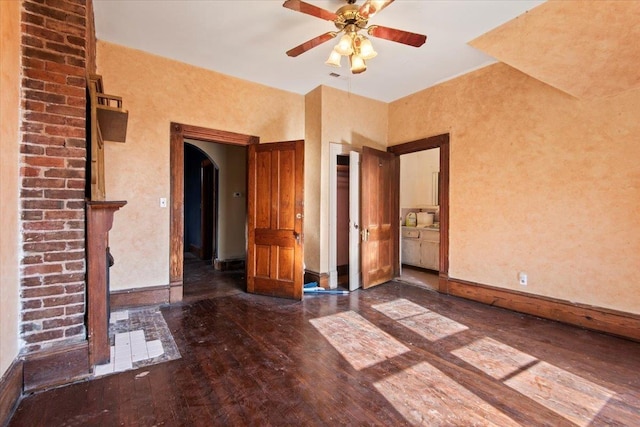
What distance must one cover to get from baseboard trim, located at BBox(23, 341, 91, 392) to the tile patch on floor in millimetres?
130

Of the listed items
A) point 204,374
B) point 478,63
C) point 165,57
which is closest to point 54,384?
point 204,374

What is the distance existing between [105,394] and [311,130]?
153 inches

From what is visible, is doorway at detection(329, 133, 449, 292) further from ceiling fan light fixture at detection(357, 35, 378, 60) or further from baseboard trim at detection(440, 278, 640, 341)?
ceiling fan light fixture at detection(357, 35, 378, 60)

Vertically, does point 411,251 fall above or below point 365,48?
below

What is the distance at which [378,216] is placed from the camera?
4.63m

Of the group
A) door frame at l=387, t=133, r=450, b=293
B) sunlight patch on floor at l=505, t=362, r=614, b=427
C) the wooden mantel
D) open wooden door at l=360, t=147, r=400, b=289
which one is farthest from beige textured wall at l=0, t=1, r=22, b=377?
door frame at l=387, t=133, r=450, b=293

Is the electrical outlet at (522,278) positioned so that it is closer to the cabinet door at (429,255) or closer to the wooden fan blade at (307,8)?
the cabinet door at (429,255)

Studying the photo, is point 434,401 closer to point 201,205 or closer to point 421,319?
point 421,319

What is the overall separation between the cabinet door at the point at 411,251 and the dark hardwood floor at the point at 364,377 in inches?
92.8

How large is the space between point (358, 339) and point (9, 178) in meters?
2.77

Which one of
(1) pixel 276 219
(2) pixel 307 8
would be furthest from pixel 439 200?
(2) pixel 307 8

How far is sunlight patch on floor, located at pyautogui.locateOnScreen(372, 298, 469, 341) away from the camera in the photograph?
294 cm

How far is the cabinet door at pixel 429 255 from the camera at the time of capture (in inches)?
212

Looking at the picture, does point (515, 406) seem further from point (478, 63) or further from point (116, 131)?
point (116, 131)
